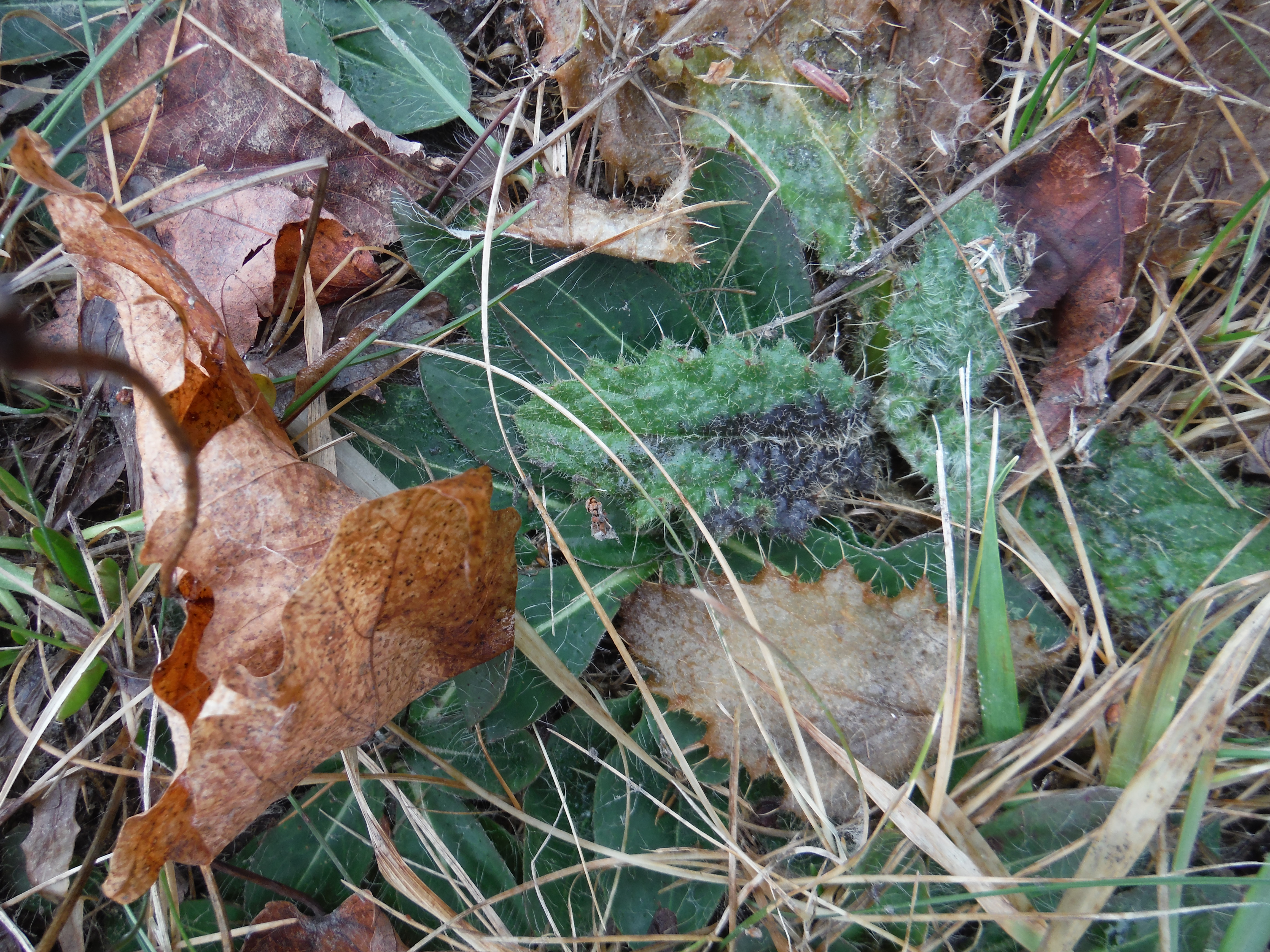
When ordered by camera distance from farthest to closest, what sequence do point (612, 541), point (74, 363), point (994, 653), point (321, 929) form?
point (612, 541) → point (321, 929) → point (994, 653) → point (74, 363)

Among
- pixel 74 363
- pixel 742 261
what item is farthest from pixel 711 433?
pixel 74 363

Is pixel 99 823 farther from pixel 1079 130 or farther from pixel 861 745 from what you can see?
pixel 1079 130

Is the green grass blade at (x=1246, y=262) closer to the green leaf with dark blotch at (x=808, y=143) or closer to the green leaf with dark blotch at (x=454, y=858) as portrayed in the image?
the green leaf with dark blotch at (x=808, y=143)

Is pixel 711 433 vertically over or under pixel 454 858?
over

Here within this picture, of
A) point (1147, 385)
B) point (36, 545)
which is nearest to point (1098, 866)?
point (1147, 385)

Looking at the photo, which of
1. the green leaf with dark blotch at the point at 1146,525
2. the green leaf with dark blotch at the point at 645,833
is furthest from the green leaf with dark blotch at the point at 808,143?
the green leaf with dark blotch at the point at 645,833

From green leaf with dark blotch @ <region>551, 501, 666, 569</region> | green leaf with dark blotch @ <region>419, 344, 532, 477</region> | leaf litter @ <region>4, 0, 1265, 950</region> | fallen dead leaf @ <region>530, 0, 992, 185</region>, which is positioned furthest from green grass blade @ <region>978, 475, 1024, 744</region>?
green leaf with dark blotch @ <region>419, 344, 532, 477</region>

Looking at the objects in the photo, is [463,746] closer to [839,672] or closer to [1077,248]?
[839,672]
